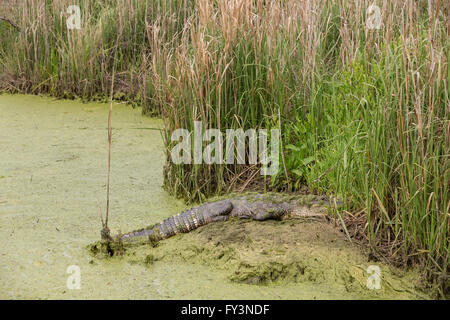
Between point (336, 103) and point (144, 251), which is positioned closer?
point (144, 251)

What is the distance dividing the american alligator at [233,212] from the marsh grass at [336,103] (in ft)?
0.68

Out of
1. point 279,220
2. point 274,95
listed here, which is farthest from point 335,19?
point 279,220

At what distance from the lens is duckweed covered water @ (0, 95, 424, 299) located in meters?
2.71

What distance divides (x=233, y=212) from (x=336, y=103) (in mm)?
899

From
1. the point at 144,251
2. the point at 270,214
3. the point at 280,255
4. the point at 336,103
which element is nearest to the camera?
the point at 280,255

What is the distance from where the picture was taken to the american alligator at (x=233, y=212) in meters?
3.29

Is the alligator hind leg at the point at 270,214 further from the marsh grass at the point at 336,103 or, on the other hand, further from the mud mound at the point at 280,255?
the marsh grass at the point at 336,103

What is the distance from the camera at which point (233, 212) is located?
3389 mm

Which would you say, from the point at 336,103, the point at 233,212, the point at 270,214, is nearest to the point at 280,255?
the point at 270,214

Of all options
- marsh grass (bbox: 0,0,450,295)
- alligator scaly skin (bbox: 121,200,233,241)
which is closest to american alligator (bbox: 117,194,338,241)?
alligator scaly skin (bbox: 121,200,233,241)

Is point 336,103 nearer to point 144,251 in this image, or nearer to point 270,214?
point 270,214

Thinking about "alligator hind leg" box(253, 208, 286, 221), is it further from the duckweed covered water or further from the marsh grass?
the marsh grass

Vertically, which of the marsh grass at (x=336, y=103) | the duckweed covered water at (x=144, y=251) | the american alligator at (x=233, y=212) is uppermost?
the marsh grass at (x=336, y=103)

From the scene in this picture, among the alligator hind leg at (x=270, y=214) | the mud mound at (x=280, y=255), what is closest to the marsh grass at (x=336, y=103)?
the mud mound at (x=280, y=255)
